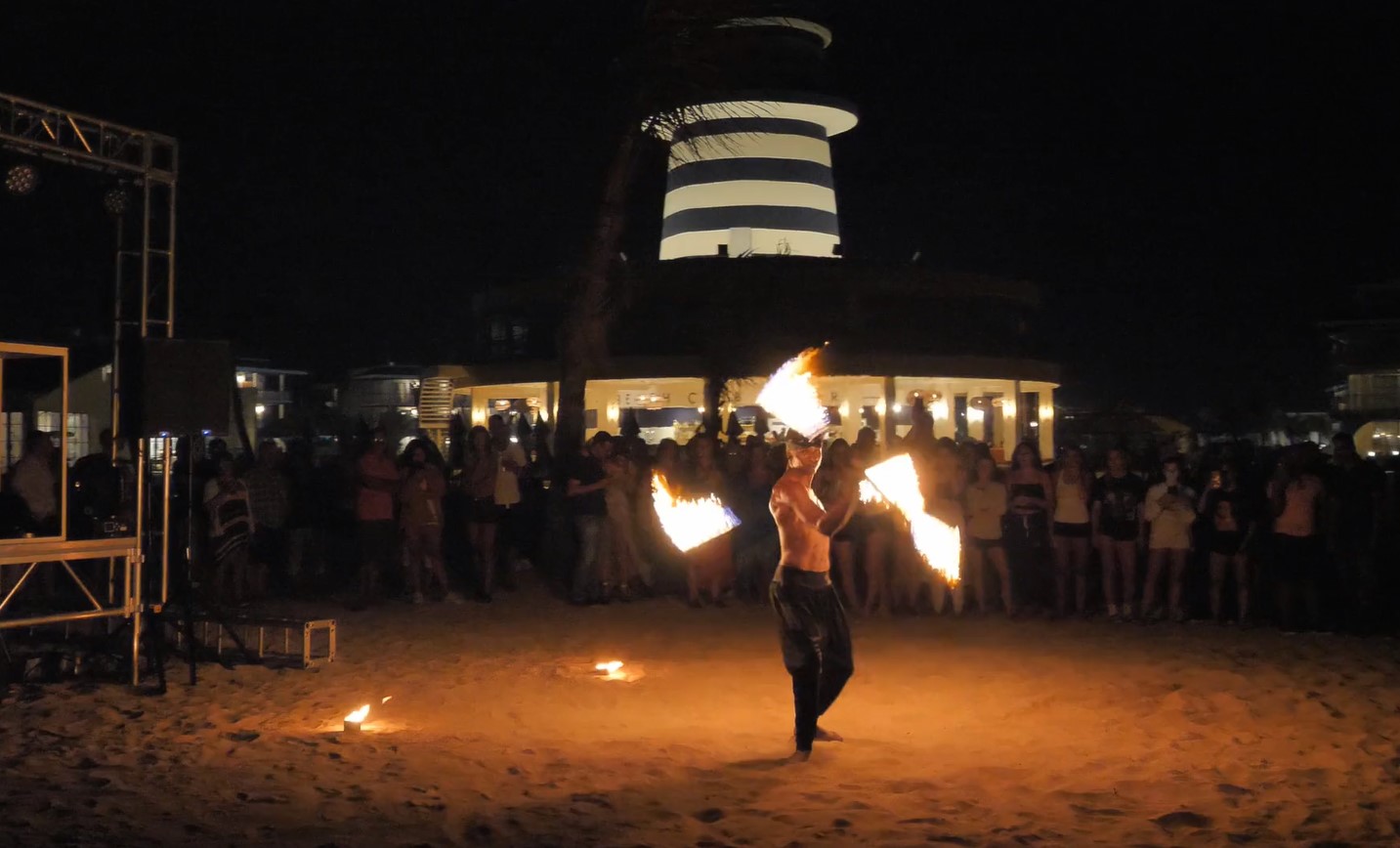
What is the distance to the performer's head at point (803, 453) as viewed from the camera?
8.35 metres

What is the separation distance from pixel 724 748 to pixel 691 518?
1.55 m

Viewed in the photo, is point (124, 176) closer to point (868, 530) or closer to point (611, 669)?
point (611, 669)

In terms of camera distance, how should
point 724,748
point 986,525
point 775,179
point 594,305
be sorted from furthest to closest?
point 775,179 < point 594,305 < point 986,525 < point 724,748

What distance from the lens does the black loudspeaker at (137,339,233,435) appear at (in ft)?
32.6

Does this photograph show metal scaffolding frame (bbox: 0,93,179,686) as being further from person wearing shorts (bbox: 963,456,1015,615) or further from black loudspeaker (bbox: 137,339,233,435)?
person wearing shorts (bbox: 963,456,1015,615)

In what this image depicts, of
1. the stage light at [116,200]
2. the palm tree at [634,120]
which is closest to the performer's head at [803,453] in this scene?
the stage light at [116,200]

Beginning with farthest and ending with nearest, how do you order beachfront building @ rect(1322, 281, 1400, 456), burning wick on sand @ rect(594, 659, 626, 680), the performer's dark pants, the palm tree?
beachfront building @ rect(1322, 281, 1400, 456) → the palm tree → burning wick on sand @ rect(594, 659, 626, 680) → the performer's dark pants

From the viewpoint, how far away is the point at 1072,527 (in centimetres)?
1376

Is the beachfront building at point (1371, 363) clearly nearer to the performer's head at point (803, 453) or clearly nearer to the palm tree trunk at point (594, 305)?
the palm tree trunk at point (594, 305)

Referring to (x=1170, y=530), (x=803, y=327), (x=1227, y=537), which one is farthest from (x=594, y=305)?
(x=803, y=327)

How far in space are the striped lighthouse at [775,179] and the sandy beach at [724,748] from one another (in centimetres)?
2934

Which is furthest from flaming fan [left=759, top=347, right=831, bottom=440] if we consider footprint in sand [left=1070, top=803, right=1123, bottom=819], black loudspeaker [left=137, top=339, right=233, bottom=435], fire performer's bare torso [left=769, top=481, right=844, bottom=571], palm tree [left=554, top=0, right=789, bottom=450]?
palm tree [left=554, top=0, right=789, bottom=450]

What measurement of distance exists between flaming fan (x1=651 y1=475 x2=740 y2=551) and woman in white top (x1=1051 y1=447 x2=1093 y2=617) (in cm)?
613

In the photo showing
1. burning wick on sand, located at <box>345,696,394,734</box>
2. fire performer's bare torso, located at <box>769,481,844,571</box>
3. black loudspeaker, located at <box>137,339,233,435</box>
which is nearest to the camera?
fire performer's bare torso, located at <box>769,481,844,571</box>
